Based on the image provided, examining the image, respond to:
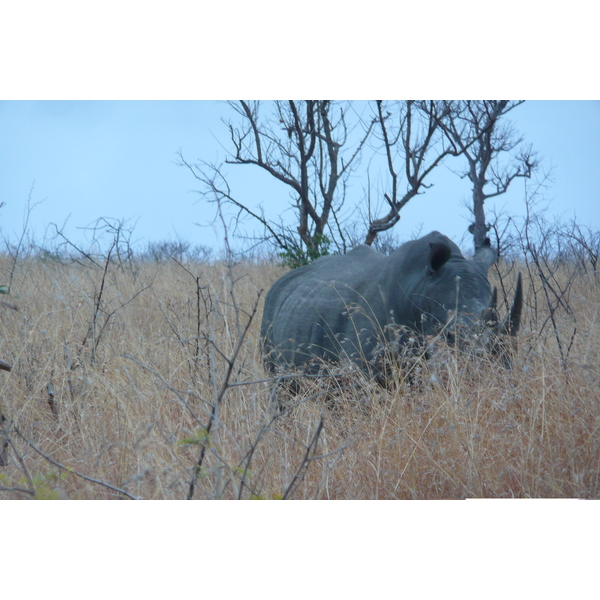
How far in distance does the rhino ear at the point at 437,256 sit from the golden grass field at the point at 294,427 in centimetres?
62

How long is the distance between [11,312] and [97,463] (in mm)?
2268

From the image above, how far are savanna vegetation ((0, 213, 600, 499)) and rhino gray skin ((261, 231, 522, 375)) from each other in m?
0.21

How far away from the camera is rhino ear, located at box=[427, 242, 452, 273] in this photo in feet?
11.4

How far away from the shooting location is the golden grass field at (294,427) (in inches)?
96.7

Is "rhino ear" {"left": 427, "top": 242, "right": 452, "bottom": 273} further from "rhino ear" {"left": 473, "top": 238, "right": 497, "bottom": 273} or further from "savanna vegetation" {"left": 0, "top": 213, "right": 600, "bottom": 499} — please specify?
"savanna vegetation" {"left": 0, "top": 213, "right": 600, "bottom": 499}

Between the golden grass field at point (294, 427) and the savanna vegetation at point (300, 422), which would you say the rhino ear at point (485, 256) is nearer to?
the savanna vegetation at point (300, 422)

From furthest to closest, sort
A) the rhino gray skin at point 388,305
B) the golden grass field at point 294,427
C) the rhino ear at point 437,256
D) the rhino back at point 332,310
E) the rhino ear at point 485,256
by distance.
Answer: the rhino back at point 332,310
the rhino ear at point 485,256
the rhino ear at point 437,256
the rhino gray skin at point 388,305
the golden grass field at point 294,427

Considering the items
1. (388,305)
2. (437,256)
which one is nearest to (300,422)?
(388,305)

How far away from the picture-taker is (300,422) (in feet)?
10.4

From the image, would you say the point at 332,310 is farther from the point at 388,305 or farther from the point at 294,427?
the point at 294,427

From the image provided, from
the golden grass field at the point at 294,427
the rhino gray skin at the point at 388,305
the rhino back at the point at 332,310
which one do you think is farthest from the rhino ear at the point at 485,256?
the rhino back at the point at 332,310

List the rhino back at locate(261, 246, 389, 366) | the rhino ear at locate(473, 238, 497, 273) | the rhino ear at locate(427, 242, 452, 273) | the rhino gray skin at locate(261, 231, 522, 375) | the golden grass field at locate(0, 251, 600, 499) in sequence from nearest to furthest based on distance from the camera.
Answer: the golden grass field at locate(0, 251, 600, 499), the rhino gray skin at locate(261, 231, 522, 375), the rhino ear at locate(427, 242, 452, 273), the rhino ear at locate(473, 238, 497, 273), the rhino back at locate(261, 246, 389, 366)

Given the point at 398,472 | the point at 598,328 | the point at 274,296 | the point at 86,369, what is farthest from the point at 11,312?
the point at 598,328

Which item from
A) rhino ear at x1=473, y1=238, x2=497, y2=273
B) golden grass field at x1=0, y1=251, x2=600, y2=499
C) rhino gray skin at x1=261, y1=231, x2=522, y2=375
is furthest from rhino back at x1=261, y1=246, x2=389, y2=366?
rhino ear at x1=473, y1=238, x2=497, y2=273
